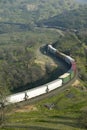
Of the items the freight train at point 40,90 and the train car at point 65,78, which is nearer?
the freight train at point 40,90

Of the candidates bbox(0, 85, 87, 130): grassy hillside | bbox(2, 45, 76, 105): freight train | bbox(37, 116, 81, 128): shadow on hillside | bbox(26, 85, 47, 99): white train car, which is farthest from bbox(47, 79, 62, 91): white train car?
bbox(37, 116, 81, 128): shadow on hillside

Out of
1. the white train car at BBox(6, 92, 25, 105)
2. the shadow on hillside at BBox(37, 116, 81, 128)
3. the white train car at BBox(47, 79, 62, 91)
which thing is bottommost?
the shadow on hillside at BBox(37, 116, 81, 128)

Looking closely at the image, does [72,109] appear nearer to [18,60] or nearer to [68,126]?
[68,126]

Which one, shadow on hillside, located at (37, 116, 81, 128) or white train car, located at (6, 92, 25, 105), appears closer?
shadow on hillside, located at (37, 116, 81, 128)

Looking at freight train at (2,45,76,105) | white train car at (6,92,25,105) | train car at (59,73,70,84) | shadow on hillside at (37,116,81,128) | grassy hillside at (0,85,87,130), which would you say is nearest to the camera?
grassy hillside at (0,85,87,130)

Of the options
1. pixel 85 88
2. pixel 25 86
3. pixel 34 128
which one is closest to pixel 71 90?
pixel 85 88

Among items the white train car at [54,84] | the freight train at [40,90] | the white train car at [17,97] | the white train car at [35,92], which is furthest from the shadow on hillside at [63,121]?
the white train car at [54,84]

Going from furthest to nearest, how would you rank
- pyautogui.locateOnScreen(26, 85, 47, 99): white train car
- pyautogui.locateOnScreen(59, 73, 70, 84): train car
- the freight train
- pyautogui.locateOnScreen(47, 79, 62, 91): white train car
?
pyautogui.locateOnScreen(59, 73, 70, 84): train car → pyautogui.locateOnScreen(47, 79, 62, 91): white train car → pyautogui.locateOnScreen(26, 85, 47, 99): white train car → the freight train

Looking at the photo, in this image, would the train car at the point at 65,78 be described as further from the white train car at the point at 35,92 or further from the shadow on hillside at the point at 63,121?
the shadow on hillside at the point at 63,121

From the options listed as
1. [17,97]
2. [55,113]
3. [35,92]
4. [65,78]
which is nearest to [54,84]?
[65,78]

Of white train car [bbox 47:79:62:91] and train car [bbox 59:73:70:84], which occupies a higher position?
train car [bbox 59:73:70:84]

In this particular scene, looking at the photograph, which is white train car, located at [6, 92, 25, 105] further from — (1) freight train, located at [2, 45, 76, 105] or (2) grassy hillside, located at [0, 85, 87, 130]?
(2) grassy hillside, located at [0, 85, 87, 130]

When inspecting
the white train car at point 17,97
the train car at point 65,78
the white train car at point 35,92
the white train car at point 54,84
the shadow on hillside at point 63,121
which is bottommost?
the shadow on hillside at point 63,121
